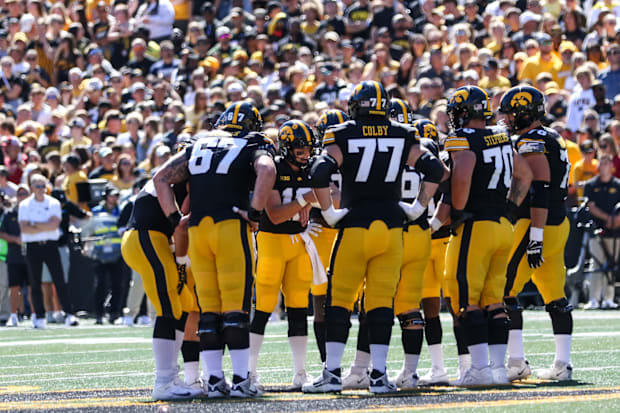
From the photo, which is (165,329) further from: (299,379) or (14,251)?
(14,251)

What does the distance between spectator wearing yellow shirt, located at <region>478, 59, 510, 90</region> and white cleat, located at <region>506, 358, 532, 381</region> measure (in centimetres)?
926

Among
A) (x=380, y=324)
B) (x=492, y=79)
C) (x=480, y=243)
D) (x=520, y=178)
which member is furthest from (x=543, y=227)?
(x=492, y=79)

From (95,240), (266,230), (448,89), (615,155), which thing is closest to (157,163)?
(95,240)

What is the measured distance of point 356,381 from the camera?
28.1 ft

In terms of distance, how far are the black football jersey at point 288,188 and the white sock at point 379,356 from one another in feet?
3.99

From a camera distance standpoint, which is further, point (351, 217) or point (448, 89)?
point (448, 89)

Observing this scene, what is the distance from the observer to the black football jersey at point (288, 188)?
8.75 m

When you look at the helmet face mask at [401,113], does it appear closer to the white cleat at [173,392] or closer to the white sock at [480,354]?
the white sock at [480,354]

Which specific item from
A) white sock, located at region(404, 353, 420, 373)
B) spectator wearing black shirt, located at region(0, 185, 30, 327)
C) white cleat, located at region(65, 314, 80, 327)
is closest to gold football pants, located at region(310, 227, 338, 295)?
white sock, located at region(404, 353, 420, 373)

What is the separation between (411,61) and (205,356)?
11.8 meters

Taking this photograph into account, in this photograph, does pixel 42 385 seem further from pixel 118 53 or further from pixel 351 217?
pixel 118 53

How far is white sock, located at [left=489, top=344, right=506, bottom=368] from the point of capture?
8.52 meters

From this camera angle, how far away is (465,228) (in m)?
8.55

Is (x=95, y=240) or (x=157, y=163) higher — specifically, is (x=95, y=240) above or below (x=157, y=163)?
below
